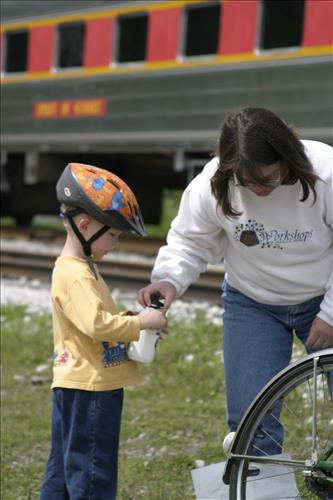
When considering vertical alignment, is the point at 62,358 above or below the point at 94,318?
below

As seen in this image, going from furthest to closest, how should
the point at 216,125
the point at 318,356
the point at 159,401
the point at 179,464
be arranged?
1. the point at 216,125
2. the point at 159,401
3. the point at 179,464
4. the point at 318,356

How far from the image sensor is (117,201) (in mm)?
3229

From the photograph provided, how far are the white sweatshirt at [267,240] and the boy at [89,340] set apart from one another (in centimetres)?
24

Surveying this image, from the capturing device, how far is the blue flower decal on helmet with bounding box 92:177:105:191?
3215 millimetres

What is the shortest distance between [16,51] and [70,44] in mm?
1266

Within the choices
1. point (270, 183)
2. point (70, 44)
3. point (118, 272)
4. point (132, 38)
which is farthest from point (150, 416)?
point (70, 44)

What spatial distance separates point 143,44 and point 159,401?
727cm

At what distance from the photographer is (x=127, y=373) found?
3240 millimetres

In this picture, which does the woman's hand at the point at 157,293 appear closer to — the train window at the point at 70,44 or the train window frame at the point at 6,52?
the train window at the point at 70,44

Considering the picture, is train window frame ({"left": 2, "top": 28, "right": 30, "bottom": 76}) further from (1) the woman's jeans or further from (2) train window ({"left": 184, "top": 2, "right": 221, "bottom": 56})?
(1) the woman's jeans

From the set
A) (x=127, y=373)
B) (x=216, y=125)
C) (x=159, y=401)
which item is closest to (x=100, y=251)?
(x=127, y=373)

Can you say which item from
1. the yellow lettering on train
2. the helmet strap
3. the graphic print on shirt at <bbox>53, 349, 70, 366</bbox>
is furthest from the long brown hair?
the yellow lettering on train

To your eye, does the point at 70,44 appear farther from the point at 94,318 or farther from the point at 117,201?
the point at 94,318

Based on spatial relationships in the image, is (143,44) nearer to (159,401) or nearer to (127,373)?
(159,401)
